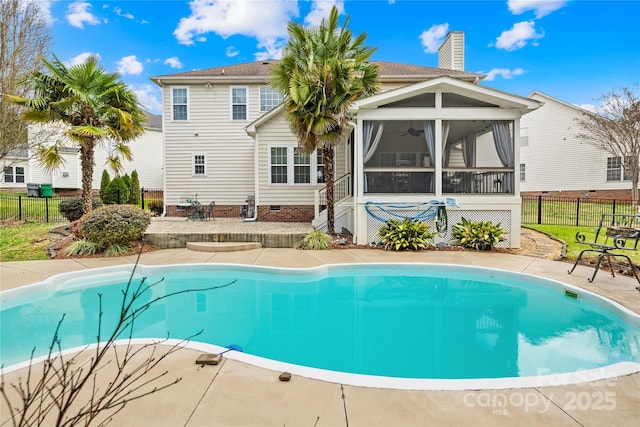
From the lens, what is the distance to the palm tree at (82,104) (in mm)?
10930

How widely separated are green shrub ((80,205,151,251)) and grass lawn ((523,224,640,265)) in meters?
12.0

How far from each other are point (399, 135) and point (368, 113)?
12.0ft

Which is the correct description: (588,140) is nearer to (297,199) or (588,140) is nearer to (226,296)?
(297,199)

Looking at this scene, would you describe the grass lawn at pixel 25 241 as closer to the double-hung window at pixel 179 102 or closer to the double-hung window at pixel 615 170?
Result: the double-hung window at pixel 179 102

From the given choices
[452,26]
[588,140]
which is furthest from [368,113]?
[588,140]

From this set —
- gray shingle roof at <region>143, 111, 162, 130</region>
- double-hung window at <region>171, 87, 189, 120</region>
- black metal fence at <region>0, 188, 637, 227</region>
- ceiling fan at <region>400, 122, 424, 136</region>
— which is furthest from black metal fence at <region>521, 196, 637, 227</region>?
gray shingle roof at <region>143, 111, 162, 130</region>

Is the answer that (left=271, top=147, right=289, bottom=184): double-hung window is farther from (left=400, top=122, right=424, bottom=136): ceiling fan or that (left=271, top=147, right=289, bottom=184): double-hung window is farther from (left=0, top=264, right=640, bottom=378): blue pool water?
(left=0, top=264, right=640, bottom=378): blue pool water

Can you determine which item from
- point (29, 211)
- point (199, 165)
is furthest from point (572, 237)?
point (29, 211)

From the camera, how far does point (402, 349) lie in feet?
16.4

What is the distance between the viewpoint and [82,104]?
36.8ft

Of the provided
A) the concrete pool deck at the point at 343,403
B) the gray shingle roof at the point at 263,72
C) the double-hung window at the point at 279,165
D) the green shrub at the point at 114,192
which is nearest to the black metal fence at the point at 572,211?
the gray shingle roof at the point at 263,72

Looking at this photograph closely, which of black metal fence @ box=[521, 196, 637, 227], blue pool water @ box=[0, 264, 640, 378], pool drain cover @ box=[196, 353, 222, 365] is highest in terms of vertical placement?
black metal fence @ box=[521, 196, 637, 227]

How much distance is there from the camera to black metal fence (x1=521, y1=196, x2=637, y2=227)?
15727mm

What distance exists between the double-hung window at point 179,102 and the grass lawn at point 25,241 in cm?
679
